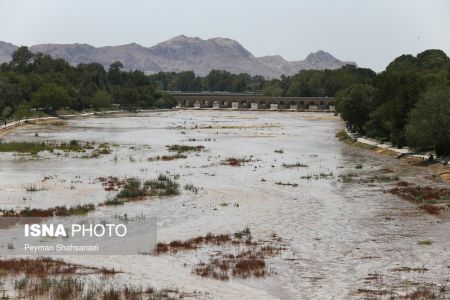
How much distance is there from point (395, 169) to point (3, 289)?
49.8 meters

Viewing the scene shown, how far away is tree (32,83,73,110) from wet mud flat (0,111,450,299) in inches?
4009

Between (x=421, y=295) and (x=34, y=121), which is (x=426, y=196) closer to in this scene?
(x=421, y=295)

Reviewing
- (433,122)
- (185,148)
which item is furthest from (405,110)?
(185,148)

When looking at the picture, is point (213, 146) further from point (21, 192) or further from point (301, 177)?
point (21, 192)

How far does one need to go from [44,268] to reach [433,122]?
162 feet

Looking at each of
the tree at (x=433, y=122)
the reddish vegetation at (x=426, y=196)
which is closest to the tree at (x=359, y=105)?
the tree at (x=433, y=122)

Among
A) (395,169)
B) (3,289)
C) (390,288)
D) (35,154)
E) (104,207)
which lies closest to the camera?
(3,289)

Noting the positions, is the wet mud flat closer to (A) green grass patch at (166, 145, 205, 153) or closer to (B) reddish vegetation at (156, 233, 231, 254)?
(B) reddish vegetation at (156, 233, 231, 254)

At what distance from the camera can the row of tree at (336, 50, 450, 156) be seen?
215 feet

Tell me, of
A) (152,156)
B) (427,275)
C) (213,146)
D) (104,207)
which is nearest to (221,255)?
(427,275)

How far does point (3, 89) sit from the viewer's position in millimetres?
159000

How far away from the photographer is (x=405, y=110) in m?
79.9

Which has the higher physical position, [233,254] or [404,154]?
[404,154]

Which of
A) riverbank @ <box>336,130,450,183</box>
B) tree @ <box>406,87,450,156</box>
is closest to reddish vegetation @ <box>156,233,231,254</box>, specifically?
riverbank @ <box>336,130,450,183</box>
